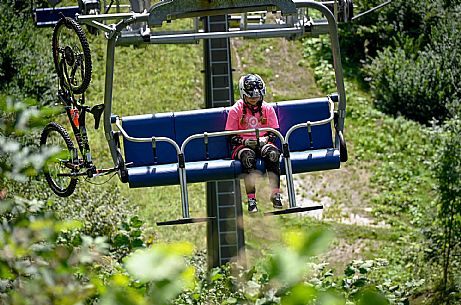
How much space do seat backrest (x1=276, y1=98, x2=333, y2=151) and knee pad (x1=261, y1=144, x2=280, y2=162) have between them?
420 mm

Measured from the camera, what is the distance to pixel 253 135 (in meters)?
6.75

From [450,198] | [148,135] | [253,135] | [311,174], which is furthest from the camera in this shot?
[311,174]

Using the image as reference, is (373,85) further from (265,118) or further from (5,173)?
(5,173)

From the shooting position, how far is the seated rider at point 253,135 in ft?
21.3

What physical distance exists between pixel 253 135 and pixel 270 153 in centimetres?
26

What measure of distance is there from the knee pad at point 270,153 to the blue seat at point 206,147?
0.06 metres

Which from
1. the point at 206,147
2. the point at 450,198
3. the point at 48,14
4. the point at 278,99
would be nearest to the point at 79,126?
the point at 206,147

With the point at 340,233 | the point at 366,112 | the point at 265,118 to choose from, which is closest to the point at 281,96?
the point at 366,112

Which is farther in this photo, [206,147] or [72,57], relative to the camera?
[206,147]

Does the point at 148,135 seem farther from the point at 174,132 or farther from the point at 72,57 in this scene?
the point at 72,57

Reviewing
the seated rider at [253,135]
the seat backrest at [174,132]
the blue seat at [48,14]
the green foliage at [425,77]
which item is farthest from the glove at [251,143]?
the green foliage at [425,77]

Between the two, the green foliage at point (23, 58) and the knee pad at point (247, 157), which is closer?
the knee pad at point (247, 157)

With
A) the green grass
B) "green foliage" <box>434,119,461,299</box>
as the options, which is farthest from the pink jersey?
"green foliage" <box>434,119,461,299</box>

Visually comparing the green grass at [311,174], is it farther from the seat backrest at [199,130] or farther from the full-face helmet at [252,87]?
the full-face helmet at [252,87]
